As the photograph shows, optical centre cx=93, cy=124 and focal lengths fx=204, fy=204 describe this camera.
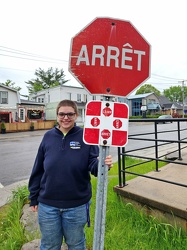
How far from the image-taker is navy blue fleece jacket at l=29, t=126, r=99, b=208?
180 cm

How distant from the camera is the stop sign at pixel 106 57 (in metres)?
1.49

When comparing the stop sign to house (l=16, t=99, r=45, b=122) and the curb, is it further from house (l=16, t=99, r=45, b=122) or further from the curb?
house (l=16, t=99, r=45, b=122)

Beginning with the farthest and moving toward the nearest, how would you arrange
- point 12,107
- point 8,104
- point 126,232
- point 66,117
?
point 12,107 → point 8,104 → point 126,232 → point 66,117

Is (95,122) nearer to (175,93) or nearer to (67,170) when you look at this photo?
(67,170)

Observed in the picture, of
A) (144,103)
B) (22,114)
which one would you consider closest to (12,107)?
(22,114)

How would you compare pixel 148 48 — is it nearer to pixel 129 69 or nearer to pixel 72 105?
pixel 129 69

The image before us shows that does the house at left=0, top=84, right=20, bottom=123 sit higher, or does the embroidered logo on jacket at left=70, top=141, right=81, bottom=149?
the house at left=0, top=84, right=20, bottom=123

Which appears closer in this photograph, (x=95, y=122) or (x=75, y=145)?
(x=95, y=122)

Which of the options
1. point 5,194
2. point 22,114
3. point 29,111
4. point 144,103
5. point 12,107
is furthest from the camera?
point 144,103

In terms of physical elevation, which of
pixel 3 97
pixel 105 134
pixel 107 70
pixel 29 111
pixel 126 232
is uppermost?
pixel 3 97

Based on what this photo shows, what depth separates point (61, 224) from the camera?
1.86 m

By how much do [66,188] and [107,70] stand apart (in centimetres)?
107

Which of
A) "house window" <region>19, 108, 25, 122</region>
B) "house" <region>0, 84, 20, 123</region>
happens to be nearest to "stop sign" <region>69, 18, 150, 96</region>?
"house" <region>0, 84, 20, 123</region>

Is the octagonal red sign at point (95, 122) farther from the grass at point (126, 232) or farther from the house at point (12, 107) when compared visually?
the house at point (12, 107)
